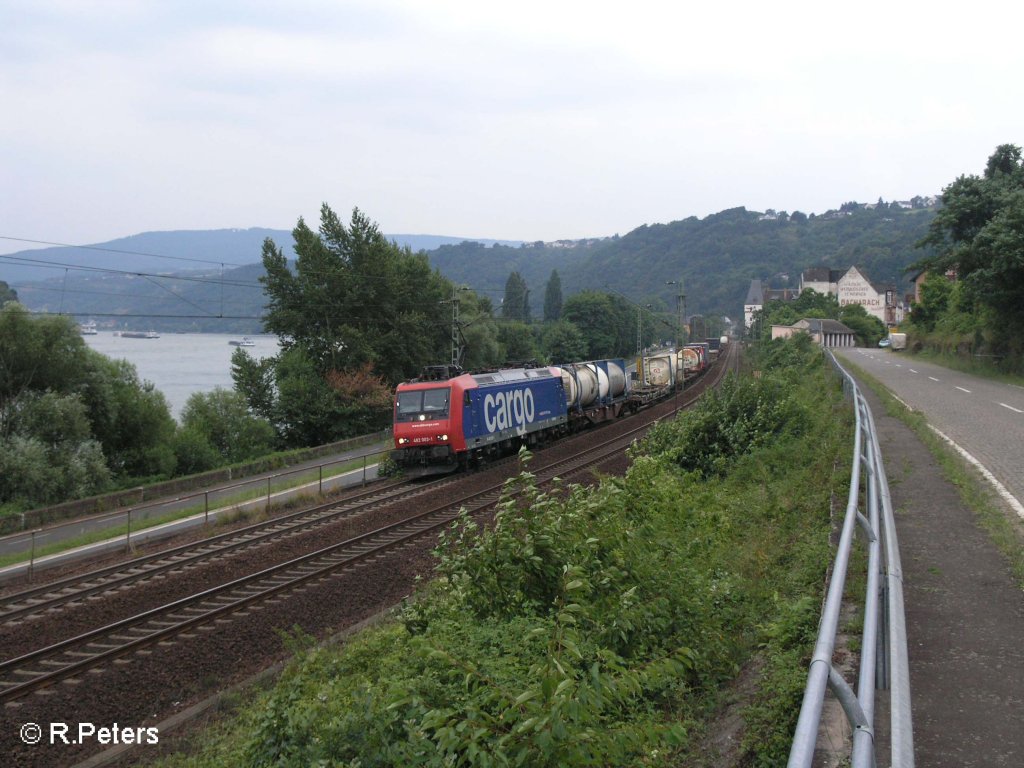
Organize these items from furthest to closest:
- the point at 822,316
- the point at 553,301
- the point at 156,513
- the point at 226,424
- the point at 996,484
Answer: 1. the point at 553,301
2. the point at 822,316
3. the point at 226,424
4. the point at 156,513
5. the point at 996,484

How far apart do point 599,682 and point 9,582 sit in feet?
53.4

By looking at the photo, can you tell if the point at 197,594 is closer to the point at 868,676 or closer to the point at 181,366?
the point at 868,676

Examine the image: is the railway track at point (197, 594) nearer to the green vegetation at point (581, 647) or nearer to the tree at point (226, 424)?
the green vegetation at point (581, 647)

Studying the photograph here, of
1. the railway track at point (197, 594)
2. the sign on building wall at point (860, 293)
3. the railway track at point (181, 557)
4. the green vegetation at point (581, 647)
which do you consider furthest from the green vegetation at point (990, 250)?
the sign on building wall at point (860, 293)

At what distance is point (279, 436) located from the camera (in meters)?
48.6

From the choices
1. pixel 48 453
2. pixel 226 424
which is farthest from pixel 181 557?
pixel 226 424

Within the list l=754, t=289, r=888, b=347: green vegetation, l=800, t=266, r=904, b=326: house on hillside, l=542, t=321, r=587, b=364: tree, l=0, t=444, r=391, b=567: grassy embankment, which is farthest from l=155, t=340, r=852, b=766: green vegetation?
l=800, t=266, r=904, b=326: house on hillside

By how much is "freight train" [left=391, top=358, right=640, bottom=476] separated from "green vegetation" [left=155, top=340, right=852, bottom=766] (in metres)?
12.6

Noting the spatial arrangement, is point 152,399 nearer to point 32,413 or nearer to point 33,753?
point 32,413

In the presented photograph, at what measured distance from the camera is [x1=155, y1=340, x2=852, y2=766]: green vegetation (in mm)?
4543

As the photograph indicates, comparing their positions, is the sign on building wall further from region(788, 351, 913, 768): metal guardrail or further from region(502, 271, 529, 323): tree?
region(788, 351, 913, 768): metal guardrail

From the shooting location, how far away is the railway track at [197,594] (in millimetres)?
10617

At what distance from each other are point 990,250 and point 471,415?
19776 mm

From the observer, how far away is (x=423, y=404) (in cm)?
2570
